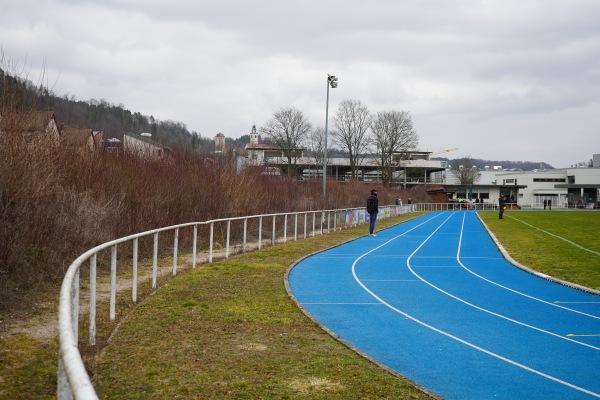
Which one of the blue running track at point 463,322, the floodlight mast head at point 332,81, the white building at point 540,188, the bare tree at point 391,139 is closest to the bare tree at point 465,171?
the white building at point 540,188

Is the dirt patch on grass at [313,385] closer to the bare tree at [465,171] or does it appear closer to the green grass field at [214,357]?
the green grass field at [214,357]

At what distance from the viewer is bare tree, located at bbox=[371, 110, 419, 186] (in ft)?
269

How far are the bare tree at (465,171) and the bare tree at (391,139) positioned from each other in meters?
46.3

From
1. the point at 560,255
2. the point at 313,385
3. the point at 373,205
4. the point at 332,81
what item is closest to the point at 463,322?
the point at 313,385

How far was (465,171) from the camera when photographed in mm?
129250

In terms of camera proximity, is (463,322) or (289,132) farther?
(289,132)

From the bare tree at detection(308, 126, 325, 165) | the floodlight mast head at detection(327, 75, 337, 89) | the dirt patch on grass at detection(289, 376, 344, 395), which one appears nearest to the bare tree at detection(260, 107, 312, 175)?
the bare tree at detection(308, 126, 325, 165)

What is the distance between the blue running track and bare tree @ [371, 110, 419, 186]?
210 ft

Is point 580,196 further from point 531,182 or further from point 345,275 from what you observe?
point 345,275

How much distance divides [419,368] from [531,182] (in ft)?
421

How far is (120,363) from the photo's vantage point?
22.6 feet

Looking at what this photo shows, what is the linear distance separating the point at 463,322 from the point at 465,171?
123m

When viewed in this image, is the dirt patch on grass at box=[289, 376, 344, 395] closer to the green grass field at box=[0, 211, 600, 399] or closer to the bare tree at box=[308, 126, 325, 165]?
the green grass field at box=[0, 211, 600, 399]

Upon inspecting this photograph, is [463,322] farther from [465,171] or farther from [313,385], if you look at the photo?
[465,171]
